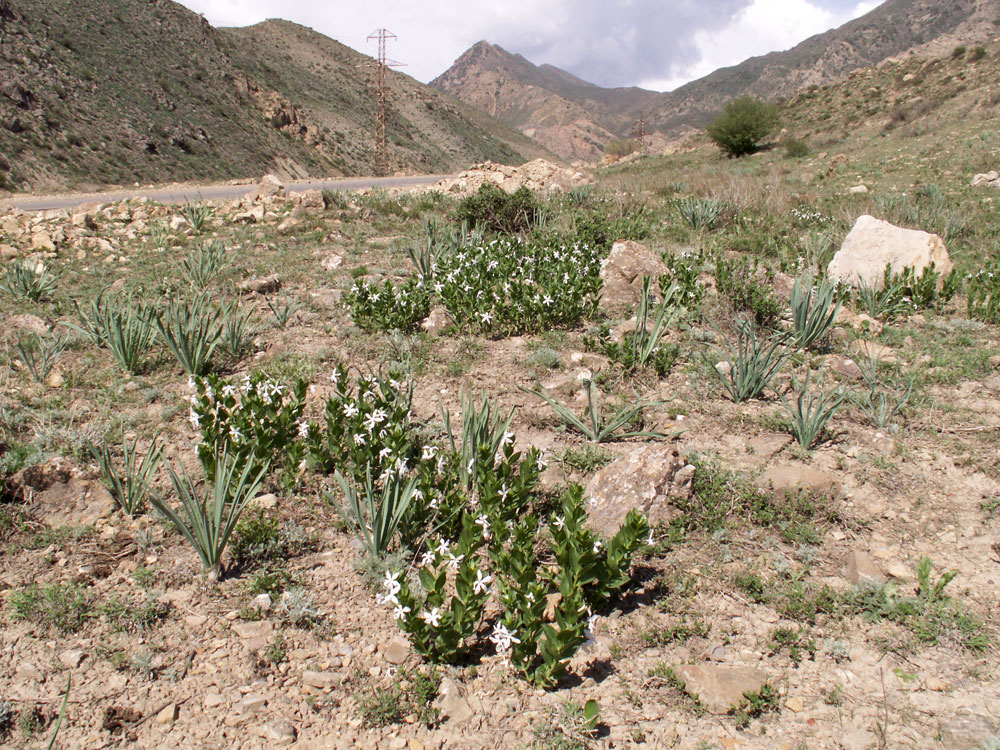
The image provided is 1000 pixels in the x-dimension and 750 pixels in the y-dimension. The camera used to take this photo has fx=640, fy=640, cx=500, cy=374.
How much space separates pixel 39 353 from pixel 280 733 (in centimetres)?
425

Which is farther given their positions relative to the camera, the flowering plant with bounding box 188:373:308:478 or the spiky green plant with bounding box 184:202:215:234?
the spiky green plant with bounding box 184:202:215:234

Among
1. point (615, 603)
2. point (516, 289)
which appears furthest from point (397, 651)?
point (516, 289)

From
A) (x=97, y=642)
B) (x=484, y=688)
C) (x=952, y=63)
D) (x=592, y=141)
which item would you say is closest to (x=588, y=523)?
(x=484, y=688)

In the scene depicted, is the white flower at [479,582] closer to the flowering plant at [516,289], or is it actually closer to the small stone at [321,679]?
the small stone at [321,679]

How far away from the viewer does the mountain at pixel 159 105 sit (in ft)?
89.4

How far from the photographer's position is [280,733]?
84.6 inches

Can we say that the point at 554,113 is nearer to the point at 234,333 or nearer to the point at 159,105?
the point at 159,105

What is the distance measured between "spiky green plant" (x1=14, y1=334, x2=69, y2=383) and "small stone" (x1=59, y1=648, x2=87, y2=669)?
2.85m

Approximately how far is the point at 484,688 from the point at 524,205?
329 inches

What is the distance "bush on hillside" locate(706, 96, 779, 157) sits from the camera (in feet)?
76.3

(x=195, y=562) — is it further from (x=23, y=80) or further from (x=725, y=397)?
(x=23, y=80)

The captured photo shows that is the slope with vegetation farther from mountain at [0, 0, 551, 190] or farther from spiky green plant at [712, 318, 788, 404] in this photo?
mountain at [0, 0, 551, 190]

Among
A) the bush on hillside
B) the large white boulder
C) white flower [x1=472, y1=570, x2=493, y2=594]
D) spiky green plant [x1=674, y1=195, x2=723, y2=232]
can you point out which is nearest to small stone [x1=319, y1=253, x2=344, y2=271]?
spiky green plant [x1=674, y1=195, x2=723, y2=232]

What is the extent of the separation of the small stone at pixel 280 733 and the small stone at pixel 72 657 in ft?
2.63
